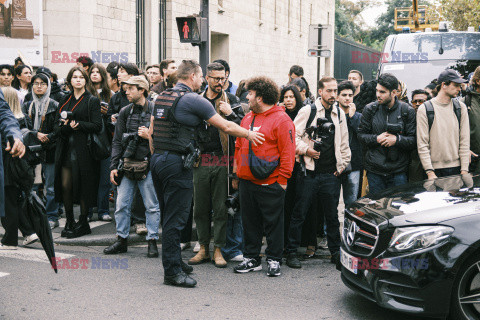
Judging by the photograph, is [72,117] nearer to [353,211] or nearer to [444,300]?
[353,211]

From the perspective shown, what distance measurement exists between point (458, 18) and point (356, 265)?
28.8 m

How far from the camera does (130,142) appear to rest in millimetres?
6859

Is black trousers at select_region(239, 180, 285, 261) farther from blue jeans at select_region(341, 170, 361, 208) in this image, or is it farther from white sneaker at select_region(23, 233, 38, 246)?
white sneaker at select_region(23, 233, 38, 246)

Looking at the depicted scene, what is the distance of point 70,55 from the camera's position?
43.0 ft

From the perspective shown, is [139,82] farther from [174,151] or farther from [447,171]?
[447,171]

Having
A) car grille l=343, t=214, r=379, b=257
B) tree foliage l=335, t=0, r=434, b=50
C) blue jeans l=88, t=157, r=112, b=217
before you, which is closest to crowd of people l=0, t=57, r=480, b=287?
blue jeans l=88, t=157, r=112, b=217

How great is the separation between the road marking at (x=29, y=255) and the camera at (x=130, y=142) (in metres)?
1.24

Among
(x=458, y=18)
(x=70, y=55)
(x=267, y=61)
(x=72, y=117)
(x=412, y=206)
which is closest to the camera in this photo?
(x=412, y=206)

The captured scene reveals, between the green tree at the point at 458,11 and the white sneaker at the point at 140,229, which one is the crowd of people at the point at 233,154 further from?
the green tree at the point at 458,11

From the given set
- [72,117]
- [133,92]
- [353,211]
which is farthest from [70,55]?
[353,211]

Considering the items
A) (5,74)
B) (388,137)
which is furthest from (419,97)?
(5,74)

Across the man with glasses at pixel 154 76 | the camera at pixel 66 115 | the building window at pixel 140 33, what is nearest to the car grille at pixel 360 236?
the camera at pixel 66 115

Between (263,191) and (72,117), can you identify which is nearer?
(263,191)

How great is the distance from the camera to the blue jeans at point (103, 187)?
845 centimetres
